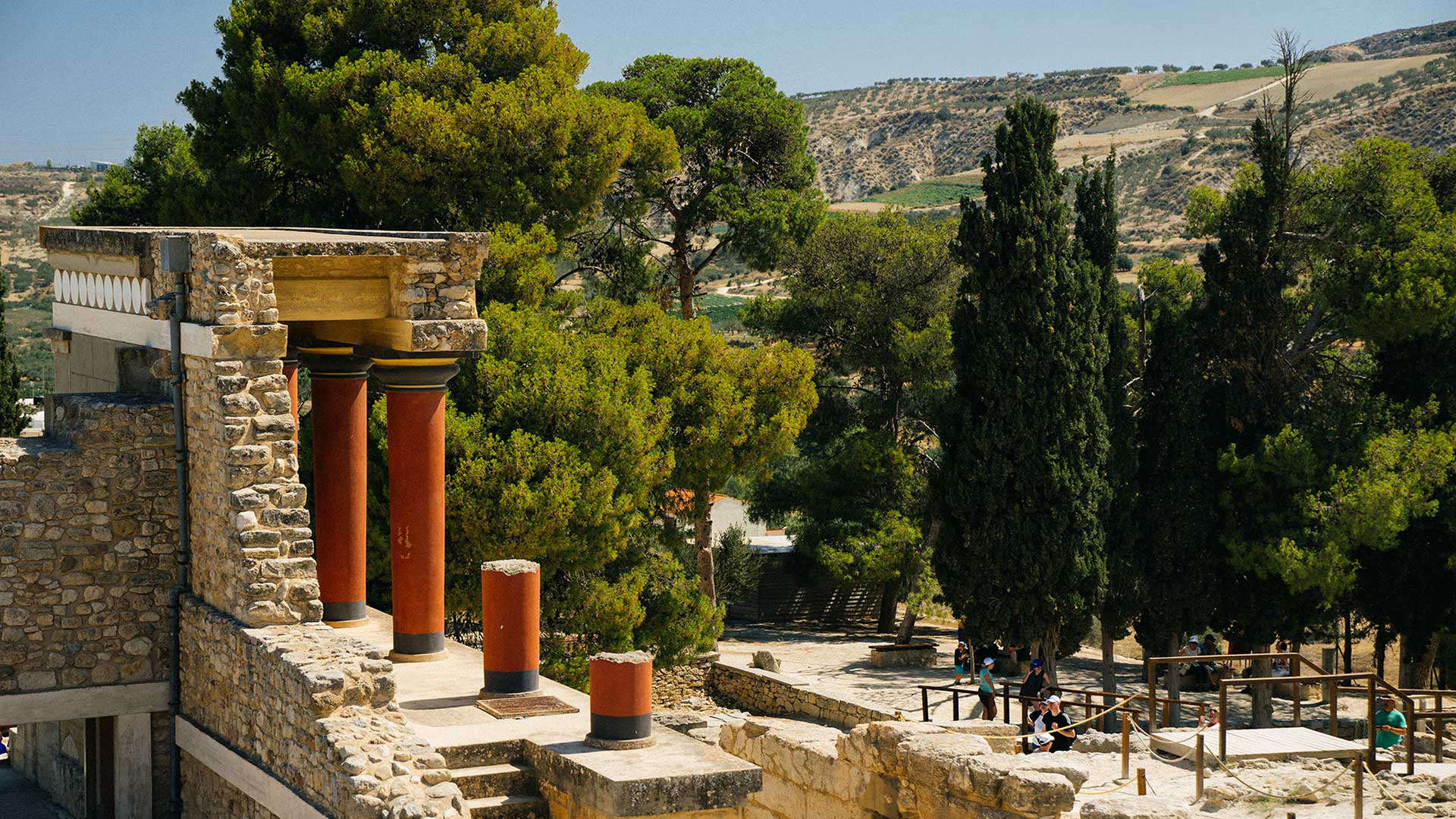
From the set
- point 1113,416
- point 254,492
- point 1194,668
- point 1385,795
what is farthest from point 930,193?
point 254,492

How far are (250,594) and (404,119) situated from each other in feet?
38.4

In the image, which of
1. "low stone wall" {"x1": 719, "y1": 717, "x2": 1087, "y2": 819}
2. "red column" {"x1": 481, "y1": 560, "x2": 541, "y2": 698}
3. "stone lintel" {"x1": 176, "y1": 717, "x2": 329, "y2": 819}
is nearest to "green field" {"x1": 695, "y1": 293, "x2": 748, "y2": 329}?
"low stone wall" {"x1": 719, "y1": 717, "x2": 1087, "y2": 819}

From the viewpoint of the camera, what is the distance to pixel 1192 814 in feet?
34.3

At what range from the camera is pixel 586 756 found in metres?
10.2

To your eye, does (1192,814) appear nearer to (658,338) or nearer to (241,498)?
(241,498)

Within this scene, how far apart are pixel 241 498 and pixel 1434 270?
18573mm

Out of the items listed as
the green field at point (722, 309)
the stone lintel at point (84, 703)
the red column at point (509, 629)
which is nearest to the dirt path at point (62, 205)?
the green field at point (722, 309)

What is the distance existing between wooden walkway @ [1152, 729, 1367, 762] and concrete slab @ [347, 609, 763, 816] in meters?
4.32

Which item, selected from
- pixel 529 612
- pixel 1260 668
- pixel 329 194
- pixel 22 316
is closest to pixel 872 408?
pixel 1260 668

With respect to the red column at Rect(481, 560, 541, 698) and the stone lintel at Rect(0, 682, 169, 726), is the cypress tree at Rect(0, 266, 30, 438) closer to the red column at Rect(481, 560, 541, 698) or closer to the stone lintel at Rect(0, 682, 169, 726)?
the stone lintel at Rect(0, 682, 169, 726)

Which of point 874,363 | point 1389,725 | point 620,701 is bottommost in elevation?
point 1389,725

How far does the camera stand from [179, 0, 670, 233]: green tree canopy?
840 inches

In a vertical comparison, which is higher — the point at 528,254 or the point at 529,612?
the point at 528,254

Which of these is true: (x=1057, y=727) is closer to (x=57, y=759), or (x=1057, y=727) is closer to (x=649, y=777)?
(x=649, y=777)
